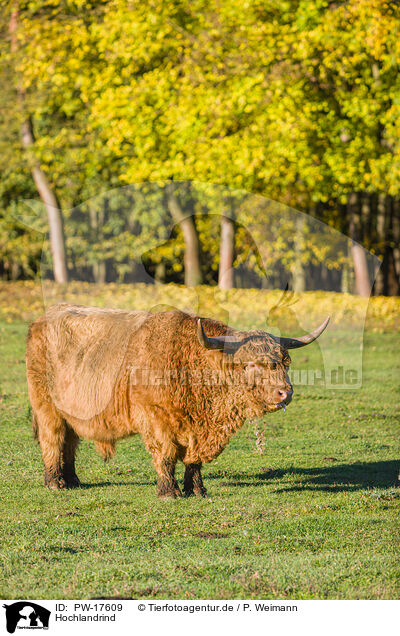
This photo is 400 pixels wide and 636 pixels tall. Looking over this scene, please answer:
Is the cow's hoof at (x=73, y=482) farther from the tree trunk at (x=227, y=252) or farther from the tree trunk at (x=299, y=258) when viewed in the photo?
the tree trunk at (x=299, y=258)

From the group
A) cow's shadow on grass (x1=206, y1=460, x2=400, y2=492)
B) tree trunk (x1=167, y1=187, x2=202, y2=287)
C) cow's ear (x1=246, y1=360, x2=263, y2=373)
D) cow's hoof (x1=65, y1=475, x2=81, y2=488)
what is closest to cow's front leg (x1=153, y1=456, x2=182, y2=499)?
cow's shadow on grass (x1=206, y1=460, x2=400, y2=492)

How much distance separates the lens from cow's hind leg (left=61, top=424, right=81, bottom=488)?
8.60m

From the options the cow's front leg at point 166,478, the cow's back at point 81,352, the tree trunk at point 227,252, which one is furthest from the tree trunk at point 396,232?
the cow's front leg at point 166,478

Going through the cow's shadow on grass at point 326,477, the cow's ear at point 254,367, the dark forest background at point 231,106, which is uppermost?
the dark forest background at point 231,106

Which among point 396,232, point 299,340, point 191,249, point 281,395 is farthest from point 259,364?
point 396,232

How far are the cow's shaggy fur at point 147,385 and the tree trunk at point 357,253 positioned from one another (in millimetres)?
16573

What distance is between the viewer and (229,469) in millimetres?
9508

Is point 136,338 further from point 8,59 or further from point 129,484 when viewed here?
point 8,59

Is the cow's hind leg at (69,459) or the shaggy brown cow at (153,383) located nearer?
the shaggy brown cow at (153,383)

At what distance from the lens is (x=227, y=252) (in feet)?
75.4

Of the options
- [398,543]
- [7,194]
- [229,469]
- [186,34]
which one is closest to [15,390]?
[229,469]

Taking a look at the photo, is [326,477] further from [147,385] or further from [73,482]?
[73,482]

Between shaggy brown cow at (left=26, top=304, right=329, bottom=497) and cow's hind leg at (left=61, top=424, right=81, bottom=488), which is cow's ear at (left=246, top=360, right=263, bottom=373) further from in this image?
cow's hind leg at (left=61, top=424, right=81, bottom=488)

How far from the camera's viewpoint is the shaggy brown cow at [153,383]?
25.2 ft
